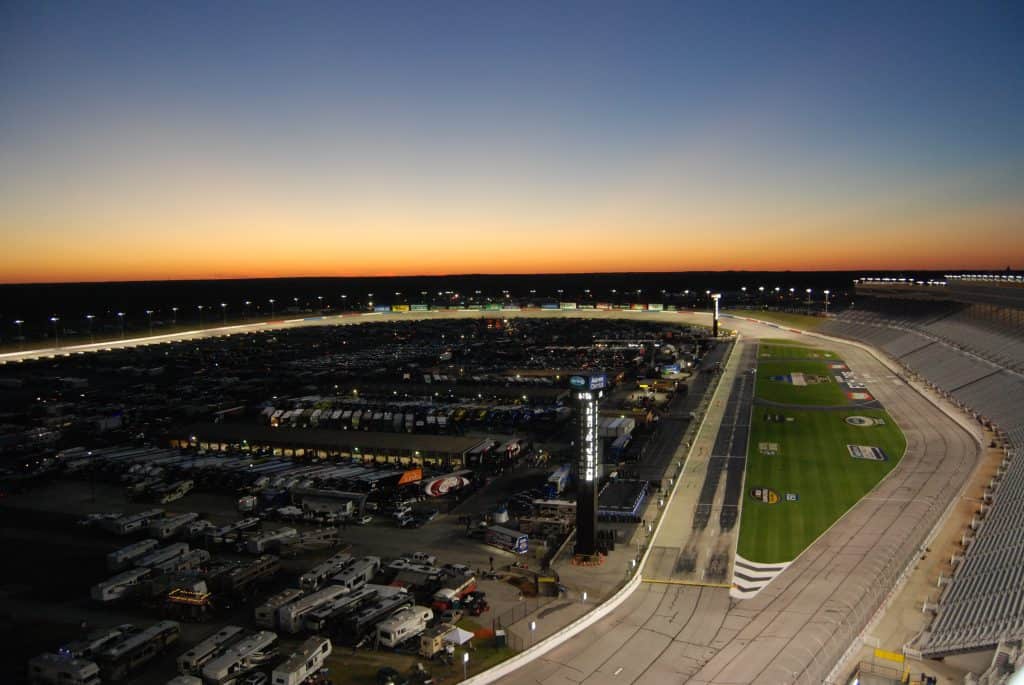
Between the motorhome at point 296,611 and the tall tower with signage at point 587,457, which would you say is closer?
the motorhome at point 296,611

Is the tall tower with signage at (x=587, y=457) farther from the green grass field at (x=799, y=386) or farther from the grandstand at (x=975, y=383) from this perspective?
the green grass field at (x=799, y=386)

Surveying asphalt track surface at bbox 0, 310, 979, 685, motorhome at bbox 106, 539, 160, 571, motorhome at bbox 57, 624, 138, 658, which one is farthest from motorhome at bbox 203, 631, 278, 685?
motorhome at bbox 106, 539, 160, 571

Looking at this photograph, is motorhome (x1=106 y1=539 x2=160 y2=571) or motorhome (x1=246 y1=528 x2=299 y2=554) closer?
motorhome (x1=106 y1=539 x2=160 y2=571)

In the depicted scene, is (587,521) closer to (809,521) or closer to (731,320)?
(809,521)

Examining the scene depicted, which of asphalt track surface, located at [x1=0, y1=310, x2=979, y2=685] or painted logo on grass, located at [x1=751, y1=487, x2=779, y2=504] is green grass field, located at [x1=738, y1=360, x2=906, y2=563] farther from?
asphalt track surface, located at [x1=0, y1=310, x2=979, y2=685]

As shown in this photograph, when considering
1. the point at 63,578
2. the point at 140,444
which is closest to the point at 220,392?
the point at 140,444

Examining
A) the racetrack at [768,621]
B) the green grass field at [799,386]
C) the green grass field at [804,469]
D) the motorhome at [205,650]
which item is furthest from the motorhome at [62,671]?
the green grass field at [799,386]

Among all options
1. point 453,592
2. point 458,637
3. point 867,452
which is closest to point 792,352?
point 867,452
